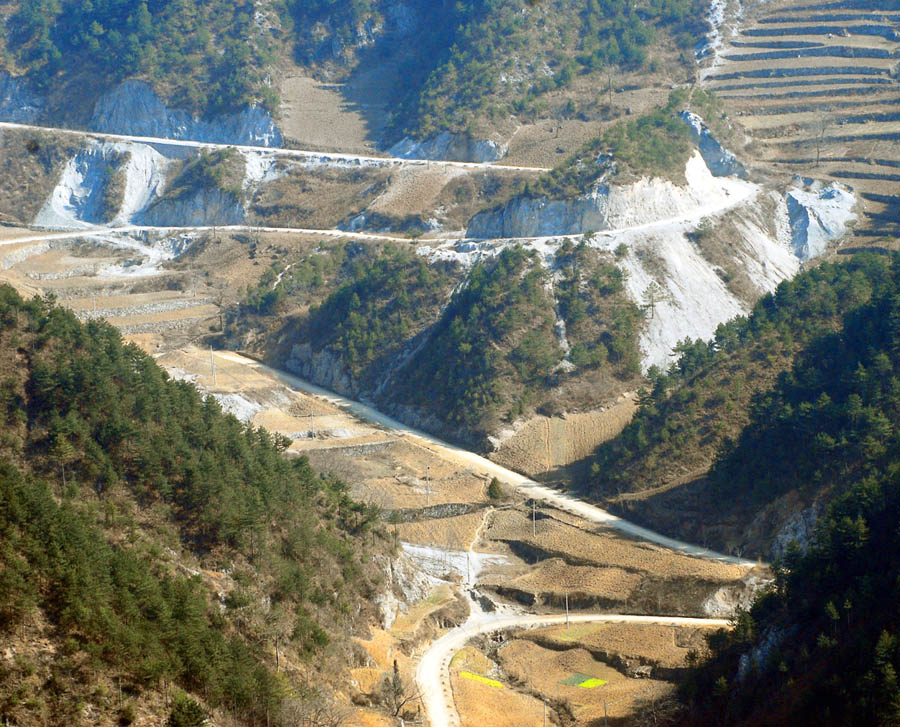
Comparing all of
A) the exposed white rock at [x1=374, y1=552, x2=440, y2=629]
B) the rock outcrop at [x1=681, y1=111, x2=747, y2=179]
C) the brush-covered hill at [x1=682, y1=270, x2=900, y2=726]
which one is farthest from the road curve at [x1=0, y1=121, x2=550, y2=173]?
the exposed white rock at [x1=374, y1=552, x2=440, y2=629]

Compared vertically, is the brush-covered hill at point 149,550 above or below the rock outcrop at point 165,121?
below

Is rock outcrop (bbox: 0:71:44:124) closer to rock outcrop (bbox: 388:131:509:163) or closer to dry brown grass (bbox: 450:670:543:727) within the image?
rock outcrop (bbox: 388:131:509:163)

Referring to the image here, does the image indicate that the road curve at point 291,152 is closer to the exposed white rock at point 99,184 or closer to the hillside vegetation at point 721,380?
the exposed white rock at point 99,184

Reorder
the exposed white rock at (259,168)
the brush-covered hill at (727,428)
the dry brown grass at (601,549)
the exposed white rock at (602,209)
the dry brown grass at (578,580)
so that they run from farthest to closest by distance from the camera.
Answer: the exposed white rock at (259,168)
the exposed white rock at (602,209)
the brush-covered hill at (727,428)
the dry brown grass at (601,549)
the dry brown grass at (578,580)

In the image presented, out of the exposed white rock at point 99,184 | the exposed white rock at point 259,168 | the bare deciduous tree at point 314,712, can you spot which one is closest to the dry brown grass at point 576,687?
the bare deciduous tree at point 314,712

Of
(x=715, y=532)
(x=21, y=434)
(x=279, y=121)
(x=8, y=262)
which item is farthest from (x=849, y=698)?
(x=279, y=121)
